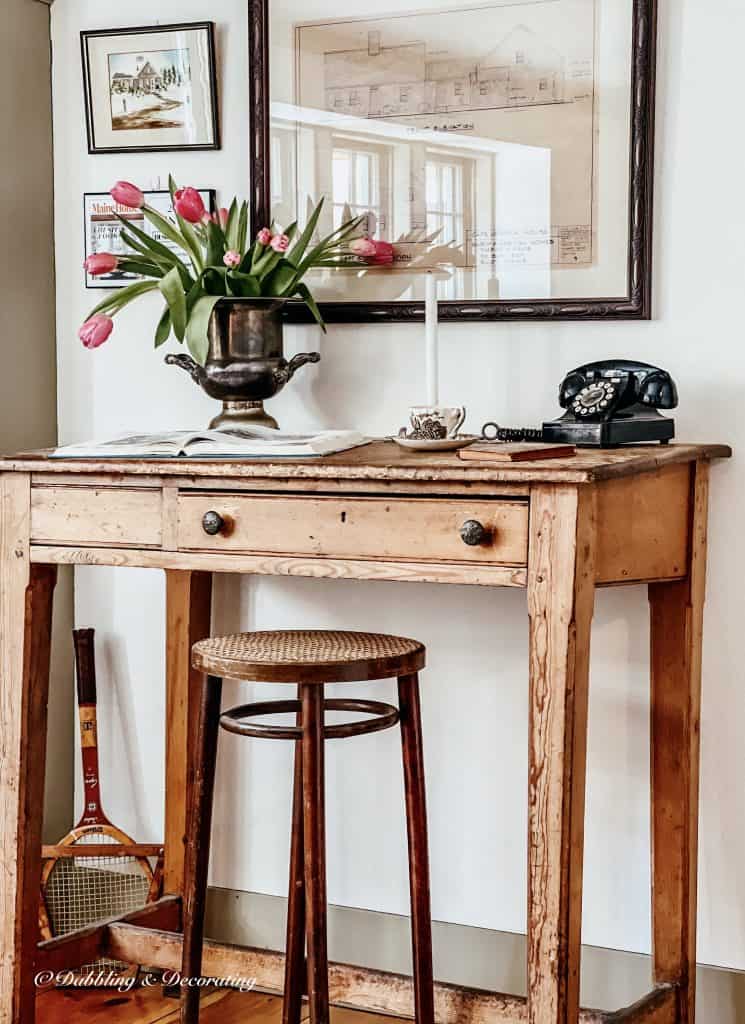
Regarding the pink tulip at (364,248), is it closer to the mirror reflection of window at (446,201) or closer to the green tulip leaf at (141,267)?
the mirror reflection of window at (446,201)

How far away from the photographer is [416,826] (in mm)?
2125

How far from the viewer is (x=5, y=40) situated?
2750mm

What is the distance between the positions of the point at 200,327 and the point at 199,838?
2.67 ft

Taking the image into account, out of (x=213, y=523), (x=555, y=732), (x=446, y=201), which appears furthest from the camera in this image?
(x=446, y=201)

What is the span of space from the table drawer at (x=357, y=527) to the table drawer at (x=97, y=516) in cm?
6

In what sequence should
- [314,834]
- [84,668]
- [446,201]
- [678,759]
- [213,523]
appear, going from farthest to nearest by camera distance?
[84,668] → [446,201] → [678,759] → [213,523] → [314,834]

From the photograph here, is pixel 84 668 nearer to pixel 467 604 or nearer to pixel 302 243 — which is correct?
pixel 467 604

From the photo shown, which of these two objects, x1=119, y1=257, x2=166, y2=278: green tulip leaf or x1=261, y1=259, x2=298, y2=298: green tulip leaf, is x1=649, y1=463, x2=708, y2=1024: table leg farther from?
x1=119, y1=257, x2=166, y2=278: green tulip leaf

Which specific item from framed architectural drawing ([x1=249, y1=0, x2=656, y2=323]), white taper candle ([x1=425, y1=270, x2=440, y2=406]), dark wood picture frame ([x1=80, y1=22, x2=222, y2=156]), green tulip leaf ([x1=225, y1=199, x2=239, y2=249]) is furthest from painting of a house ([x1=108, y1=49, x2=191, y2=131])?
white taper candle ([x1=425, y1=270, x2=440, y2=406])

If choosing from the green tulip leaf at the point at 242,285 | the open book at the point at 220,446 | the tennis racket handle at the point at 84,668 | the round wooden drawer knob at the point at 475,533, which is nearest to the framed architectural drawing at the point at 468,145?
the green tulip leaf at the point at 242,285

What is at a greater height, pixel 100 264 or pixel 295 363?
pixel 100 264

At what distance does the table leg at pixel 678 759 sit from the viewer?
2.26m

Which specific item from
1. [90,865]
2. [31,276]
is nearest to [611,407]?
[31,276]

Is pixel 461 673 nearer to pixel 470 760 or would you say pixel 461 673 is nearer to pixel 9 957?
pixel 470 760
